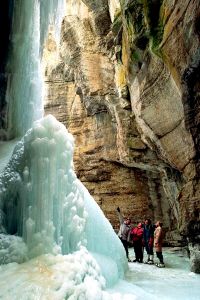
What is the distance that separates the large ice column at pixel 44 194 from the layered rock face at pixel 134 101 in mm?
5383

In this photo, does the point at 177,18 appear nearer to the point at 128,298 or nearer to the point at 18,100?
the point at 18,100

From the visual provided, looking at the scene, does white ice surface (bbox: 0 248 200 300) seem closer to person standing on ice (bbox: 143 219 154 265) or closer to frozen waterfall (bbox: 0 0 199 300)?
frozen waterfall (bbox: 0 0 199 300)

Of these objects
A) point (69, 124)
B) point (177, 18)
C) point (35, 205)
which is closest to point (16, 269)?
point (35, 205)

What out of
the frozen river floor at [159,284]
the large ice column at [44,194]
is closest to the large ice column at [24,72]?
the large ice column at [44,194]

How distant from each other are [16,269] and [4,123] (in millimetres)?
4003

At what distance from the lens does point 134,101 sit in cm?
1501

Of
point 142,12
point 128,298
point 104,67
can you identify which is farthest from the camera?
point 104,67

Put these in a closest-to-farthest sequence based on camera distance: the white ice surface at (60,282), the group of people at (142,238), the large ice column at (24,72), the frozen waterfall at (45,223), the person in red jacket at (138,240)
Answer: the white ice surface at (60,282) → the frozen waterfall at (45,223) → the large ice column at (24,72) → the group of people at (142,238) → the person in red jacket at (138,240)

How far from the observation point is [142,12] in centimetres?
1267

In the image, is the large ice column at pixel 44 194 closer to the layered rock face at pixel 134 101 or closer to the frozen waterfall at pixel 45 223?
the frozen waterfall at pixel 45 223

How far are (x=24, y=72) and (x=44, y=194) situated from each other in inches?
163

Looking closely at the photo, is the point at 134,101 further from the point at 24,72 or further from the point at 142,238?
the point at 24,72

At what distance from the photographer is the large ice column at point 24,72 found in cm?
832

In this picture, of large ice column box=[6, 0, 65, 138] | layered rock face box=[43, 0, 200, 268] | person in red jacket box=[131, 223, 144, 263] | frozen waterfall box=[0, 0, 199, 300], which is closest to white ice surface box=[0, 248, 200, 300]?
frozen waterfall box=[0, 0, 199, 300]
